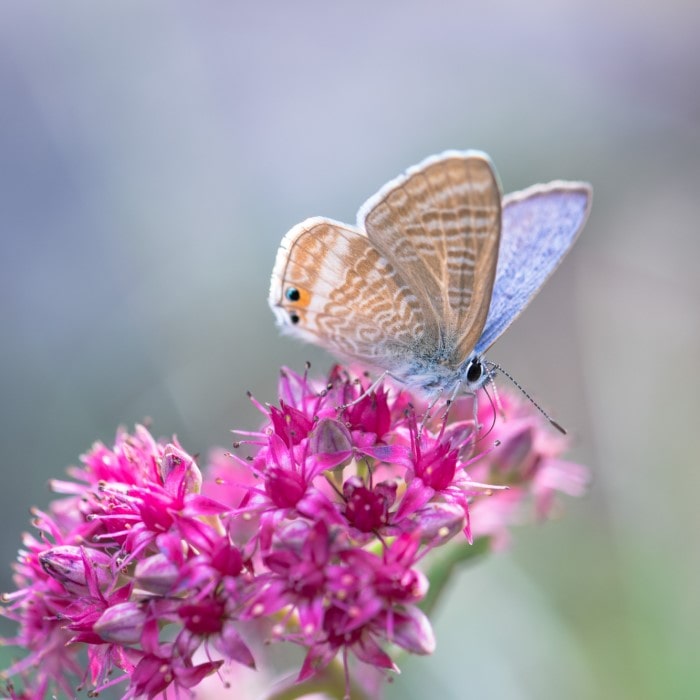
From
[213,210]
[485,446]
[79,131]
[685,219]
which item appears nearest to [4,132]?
[79,131]

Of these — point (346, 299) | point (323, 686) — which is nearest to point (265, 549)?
point (323, 686)

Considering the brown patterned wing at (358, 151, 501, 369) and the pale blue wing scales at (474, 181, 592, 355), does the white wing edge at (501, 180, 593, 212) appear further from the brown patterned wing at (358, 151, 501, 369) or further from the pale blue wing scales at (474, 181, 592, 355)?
the brown patterned wing at (358, 151, 501, 369)

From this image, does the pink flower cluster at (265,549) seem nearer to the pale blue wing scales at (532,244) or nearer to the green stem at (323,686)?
the green stem at (323,686)

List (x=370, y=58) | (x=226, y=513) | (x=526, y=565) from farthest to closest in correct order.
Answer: (x=370, y=58) → (x=526, y=565) → (x=226, y=513)

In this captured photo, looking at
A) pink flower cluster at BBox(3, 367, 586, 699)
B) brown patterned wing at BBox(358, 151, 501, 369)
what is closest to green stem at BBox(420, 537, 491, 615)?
pink flower cluster at BBox(3, 367, 586, 699)

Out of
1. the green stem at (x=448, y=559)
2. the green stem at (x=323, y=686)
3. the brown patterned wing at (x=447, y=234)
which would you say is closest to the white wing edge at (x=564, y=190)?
the brown patterned wing at (x=447, y=234)

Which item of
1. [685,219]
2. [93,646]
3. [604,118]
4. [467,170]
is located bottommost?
[685,219]

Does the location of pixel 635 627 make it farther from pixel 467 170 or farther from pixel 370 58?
pixel 370 58
